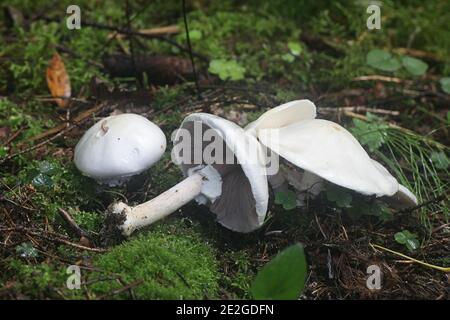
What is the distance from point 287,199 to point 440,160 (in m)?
1.04

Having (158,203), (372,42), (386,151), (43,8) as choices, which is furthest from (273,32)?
(158,203)

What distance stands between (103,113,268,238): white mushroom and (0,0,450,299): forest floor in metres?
0.08

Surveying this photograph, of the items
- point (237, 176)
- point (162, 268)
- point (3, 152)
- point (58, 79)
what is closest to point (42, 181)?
point (3, 152)

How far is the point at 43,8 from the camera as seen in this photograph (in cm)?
436

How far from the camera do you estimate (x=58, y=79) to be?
3562 millimetres

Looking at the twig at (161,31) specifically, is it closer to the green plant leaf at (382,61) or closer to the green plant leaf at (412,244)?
the green plant leaf at (382,61)

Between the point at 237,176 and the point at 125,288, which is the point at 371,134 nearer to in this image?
the point at 237,176

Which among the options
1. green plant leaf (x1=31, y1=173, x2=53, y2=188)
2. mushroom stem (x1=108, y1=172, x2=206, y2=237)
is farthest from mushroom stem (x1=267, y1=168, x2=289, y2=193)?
green plant leaf (x1=31, y1=173, x2=53, y2=188)

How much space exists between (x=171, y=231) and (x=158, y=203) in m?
0.15

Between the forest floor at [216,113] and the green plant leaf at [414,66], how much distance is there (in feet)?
0.04

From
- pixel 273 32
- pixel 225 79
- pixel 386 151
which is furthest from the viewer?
pixel 273 32

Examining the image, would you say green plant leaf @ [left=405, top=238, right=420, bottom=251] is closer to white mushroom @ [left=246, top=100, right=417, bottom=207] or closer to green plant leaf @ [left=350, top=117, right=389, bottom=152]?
white mushroom @ [left=246, top=100, right=417, bottom=207]
